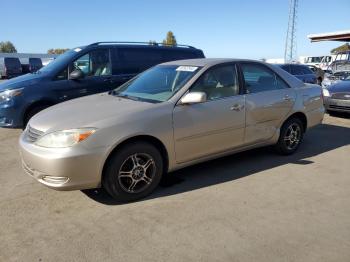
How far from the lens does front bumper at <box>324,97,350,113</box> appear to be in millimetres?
8694

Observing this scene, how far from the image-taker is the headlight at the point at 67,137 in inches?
141

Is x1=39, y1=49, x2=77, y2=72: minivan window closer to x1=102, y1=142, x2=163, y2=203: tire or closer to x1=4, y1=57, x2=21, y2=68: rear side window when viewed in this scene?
x1=102, y1=142, x2=163, y2=203: tire

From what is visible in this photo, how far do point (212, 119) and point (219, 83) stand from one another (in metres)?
0.57

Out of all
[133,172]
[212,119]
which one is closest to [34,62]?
[212,119]

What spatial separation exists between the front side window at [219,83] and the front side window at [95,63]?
338cm

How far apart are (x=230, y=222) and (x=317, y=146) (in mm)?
3567

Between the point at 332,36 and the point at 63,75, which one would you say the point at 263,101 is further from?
the point at 332,36

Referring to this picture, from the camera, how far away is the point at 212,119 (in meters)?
4.48

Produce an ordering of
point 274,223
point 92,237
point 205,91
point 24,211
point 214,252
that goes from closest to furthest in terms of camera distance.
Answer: point 214,252 → point 92,237 → point 274,223 → point 24,211 → point 205,91

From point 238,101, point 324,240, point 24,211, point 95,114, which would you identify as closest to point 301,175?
point 238,101

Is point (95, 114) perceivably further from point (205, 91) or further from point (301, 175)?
point (301, 175)

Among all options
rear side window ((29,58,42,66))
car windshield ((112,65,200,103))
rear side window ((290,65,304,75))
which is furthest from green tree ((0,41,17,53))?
car windshield ((112,65,200,103))

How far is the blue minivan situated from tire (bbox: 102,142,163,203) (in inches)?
140

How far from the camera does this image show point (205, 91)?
15.0 ft
